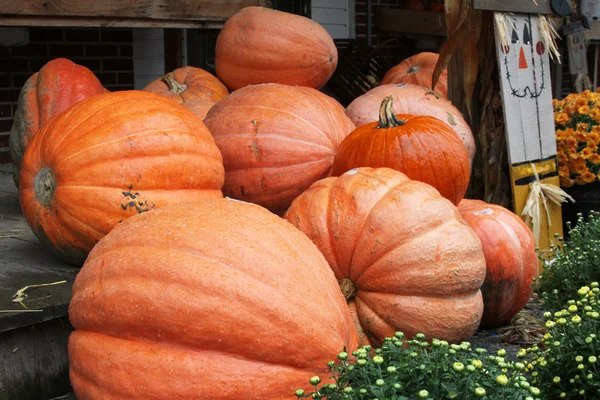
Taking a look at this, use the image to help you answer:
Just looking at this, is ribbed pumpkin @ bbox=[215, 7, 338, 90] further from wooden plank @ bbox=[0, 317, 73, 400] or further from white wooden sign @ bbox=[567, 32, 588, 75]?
wooden plank @ bbox=[0, 317, 73, 400]

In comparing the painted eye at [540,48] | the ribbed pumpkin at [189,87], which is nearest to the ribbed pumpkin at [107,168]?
the ribbed pumpkin at [189,87]

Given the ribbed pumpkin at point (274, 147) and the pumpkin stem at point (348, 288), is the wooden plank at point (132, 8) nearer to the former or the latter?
the ribbed pumpkin at point (274, 147)

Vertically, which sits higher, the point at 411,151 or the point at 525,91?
the point at 525,91

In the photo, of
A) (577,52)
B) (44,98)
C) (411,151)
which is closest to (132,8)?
(44,98)

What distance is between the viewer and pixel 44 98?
4047 mm

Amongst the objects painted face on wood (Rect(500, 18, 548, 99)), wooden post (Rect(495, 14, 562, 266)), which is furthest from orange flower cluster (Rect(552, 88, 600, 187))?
painted face on wood (Rect(500, 18, 548, 99))

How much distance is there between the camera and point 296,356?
2.11m

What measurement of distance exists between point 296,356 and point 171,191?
1.19 meters

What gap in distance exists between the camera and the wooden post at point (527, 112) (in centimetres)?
445

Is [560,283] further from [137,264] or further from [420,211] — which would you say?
[137,264]

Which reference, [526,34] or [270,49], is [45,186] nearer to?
[270,49]

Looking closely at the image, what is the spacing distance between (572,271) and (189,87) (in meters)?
3.19

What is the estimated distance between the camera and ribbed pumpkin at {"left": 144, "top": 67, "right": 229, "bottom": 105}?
17.0ft

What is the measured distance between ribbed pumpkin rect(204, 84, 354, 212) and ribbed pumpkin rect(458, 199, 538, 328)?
0.79 meters
